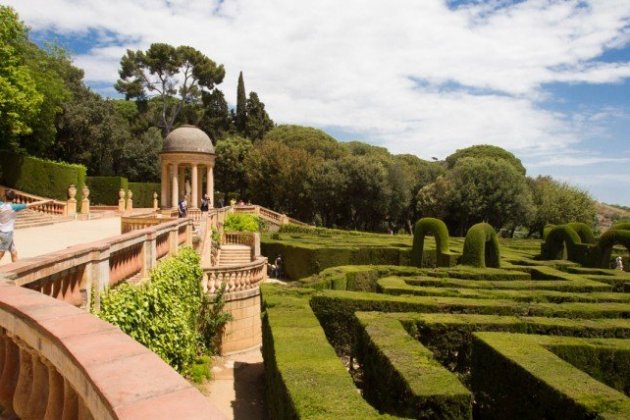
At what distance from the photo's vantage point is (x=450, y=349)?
390 inches

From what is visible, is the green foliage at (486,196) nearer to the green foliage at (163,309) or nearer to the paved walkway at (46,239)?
the paved walkway at (46,239)

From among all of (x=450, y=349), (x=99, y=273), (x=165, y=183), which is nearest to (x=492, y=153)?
(x=165, y=183)

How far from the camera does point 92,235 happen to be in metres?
19.8

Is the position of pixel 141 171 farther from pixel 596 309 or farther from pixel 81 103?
pixel 596 309

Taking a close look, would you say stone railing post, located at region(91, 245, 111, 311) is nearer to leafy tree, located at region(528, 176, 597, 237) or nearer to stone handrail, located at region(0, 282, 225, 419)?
stone handrail, located at region(0, 282, 225, 419)

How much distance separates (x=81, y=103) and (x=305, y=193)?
85.3ft

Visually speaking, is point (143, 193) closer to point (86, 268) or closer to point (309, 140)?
point (309, 140)

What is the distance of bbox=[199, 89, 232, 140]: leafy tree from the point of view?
6975cm

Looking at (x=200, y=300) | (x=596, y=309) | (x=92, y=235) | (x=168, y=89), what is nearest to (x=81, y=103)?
(x=168, y=89)

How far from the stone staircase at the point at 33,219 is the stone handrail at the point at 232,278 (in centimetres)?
1336

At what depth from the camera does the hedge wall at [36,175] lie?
3192cm

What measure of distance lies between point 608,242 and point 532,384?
16244mm

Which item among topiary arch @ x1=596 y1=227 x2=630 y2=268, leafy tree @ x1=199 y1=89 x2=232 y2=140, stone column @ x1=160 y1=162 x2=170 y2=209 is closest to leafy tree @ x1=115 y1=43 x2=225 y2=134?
leafy tree @ x1=199 y1=89 x2=232 y2=140

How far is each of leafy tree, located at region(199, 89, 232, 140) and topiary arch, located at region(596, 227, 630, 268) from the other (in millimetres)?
57648
